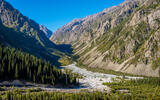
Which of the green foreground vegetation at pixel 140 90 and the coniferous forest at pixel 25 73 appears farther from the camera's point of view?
the coniferous forest at pixel 25 73

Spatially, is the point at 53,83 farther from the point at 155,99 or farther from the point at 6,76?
the point at 155,99

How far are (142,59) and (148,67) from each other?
18451mm

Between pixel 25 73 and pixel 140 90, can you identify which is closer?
pixel 25 73

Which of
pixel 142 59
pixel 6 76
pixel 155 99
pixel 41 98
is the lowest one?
pixel 155 99

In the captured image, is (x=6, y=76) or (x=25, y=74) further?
(x=25, y=74)

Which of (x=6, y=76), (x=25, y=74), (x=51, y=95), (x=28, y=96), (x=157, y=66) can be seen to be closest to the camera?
(x=28, y=96)

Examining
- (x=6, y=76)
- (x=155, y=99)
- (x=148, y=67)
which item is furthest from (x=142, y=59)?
(x=6, y=76)

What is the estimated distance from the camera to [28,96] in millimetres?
54312

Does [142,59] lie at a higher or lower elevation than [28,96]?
higher

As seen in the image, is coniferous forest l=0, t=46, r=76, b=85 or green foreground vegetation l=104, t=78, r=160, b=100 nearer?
green foreground vegetation l=104, t=78, r=160, b=100

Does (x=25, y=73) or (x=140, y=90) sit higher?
(x=25, y=73)

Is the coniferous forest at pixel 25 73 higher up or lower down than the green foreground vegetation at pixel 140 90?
higher up

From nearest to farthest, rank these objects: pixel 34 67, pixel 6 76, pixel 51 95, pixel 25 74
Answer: pixel 51 95 < pixel 6 76 < pixel 25 74 < pixel 34 67

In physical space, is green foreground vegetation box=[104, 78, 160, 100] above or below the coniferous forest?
below
